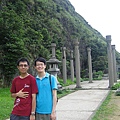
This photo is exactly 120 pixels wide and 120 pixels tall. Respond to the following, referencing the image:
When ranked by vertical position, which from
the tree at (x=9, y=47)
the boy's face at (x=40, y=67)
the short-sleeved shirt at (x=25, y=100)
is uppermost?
the tree at (x=9, y=47)

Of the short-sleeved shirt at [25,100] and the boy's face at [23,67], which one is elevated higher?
the boy's face at [23,67]

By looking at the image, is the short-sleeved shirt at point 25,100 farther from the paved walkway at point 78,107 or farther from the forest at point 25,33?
the forest at point 25,33

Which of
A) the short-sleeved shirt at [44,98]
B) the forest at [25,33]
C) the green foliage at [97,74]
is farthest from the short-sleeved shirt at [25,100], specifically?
the green foliage at [97,74]

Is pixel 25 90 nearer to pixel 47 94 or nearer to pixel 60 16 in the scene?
pixel 47 94

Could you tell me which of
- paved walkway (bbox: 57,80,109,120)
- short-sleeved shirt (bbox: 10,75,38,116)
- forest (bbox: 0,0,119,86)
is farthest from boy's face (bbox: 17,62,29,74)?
forest (bbox: 0,0,119,86)

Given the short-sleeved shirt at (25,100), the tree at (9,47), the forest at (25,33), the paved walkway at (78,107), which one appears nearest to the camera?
the short-sleeved shirt at (25,100)

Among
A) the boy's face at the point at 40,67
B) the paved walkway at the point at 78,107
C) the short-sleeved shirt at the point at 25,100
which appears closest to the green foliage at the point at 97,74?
the paved walkway at the point at 78,107

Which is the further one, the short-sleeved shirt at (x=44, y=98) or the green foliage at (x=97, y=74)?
the green foliage at (x=97, y=74)

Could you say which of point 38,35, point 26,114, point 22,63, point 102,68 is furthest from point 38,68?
point 102,68

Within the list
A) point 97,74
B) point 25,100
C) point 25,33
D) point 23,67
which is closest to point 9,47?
point 25,33

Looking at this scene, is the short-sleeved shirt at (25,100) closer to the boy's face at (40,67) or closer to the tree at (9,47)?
the boy's face at (40,67)

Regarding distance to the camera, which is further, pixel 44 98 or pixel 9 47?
pixel 9 47

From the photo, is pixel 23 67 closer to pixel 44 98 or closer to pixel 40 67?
pixel 40 67

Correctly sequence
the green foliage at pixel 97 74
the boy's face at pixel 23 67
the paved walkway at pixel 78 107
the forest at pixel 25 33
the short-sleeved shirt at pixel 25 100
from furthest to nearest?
the green foliage at pixel 97 74 < the forest at pixel 25 33 < the paved walkway at pixel 78 107 < the boy's face at pixel 23 67 < the short-sleeved shirt at pixel 25 100
